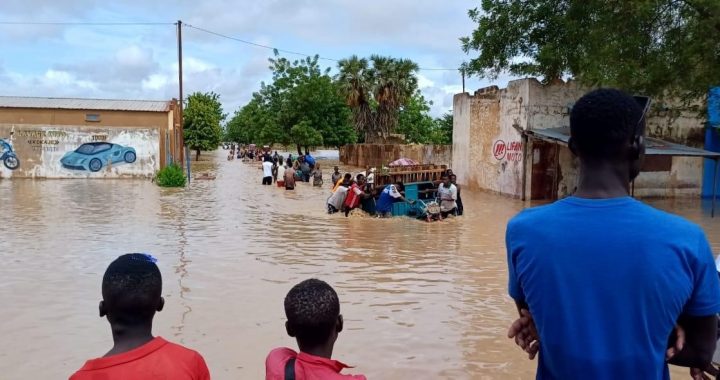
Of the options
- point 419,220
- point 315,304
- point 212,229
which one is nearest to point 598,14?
point 419,220

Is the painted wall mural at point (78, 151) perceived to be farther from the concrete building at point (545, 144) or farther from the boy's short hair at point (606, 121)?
the boy's short hair at point (606, 121)

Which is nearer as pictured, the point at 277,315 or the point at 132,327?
the point at 132,327

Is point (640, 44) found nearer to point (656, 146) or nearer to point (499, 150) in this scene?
point (656, 146)

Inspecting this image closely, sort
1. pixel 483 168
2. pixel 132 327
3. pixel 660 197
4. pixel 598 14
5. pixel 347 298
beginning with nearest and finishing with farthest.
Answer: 1. pixel 132 327
2. pixel 347 298
3. pixel 598 14
4. pixel 660 197
5. pixel 483 168

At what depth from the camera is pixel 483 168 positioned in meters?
24.9

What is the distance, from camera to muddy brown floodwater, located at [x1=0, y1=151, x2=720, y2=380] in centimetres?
582

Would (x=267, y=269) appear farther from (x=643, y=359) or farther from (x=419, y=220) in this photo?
(x=643, y=359)

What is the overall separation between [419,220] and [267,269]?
6.60m

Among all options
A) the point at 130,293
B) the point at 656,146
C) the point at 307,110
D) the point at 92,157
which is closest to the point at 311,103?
the point at 307,110

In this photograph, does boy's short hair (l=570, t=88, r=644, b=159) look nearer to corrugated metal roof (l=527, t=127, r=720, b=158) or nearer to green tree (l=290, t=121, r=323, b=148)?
corrugated metal roof (l=527, t=127, r=720, b=158)

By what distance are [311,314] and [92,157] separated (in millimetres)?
28684

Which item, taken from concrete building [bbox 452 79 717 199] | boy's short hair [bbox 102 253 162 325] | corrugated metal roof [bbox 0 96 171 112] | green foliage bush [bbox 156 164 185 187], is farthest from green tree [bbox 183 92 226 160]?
boy's short hair [bbox 102 253 162 325]

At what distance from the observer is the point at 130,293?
253 cm

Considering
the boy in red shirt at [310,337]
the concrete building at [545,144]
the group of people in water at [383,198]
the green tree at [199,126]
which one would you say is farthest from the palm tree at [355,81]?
the boy in red shirt at [310,337]
